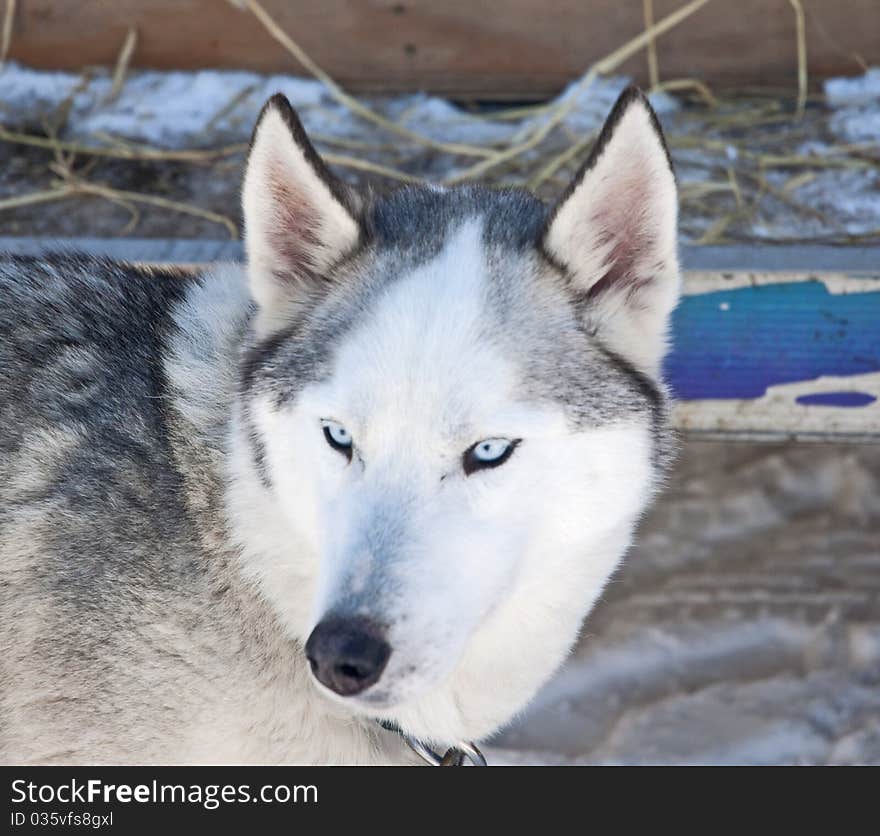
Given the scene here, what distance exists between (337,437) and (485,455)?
1.00 feet

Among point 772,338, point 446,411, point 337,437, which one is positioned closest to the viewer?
point 446,411

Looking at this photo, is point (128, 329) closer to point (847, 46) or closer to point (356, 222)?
point (356, 222)

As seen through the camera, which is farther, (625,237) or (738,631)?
(738,631)

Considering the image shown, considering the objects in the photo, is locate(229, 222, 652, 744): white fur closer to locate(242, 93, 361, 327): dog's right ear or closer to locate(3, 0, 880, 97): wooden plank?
locate(242, 93, 361, 327): dog's right ear

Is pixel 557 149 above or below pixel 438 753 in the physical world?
above

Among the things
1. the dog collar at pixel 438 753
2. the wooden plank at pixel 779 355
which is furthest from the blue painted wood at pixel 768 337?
the dog collar at pixel 438 753

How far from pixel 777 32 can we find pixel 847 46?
0.31 metres

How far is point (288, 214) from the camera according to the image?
2.42 meters

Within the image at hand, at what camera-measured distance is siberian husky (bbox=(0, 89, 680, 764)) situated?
2100mm

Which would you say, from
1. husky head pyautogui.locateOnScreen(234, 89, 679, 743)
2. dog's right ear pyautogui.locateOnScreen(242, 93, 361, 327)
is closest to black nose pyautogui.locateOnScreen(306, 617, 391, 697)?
husky head pyautogui.locateOnScreen(234, 89, 679, 743)

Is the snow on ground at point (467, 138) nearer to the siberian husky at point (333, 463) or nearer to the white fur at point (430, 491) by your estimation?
the siberian husky at point (333, 463)

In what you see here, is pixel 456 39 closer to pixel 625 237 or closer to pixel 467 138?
pixel 467 138

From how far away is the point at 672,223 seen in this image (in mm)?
2314

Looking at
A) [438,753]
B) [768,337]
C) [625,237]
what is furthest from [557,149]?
[438,753]
